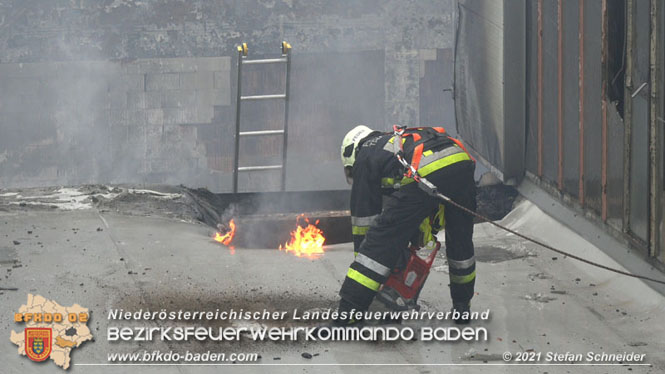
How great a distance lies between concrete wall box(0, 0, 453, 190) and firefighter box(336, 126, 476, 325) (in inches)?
501

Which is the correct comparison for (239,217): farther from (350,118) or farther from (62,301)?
(350,118)

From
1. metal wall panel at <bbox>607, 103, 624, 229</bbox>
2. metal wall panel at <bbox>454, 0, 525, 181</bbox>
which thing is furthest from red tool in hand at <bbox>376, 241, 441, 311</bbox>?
metal wall panel at <bbox>454, 0, 525, 181</bbox>

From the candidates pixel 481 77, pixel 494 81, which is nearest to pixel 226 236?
pixel 494 81

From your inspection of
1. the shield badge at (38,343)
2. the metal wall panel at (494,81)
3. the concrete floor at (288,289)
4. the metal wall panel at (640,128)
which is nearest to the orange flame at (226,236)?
the concrete floor at (288,289)

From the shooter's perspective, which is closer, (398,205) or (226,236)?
(398,205)

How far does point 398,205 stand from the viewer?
210 inches

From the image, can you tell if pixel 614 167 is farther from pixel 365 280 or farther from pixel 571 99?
pixel 365 280

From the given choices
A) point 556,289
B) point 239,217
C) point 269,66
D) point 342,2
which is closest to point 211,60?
point 269,66

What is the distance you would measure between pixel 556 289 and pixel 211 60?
1265cm

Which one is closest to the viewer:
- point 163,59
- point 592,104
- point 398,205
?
point 398,205

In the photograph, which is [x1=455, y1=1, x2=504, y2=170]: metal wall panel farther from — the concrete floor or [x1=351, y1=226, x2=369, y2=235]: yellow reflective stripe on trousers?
[x1=351, y1=226, x2=369, y2=235]: yellow reflective stripe on trousers

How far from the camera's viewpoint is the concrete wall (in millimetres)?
18141

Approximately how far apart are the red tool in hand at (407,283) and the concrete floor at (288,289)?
0.27 metres

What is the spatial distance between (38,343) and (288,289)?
1.82 meters
